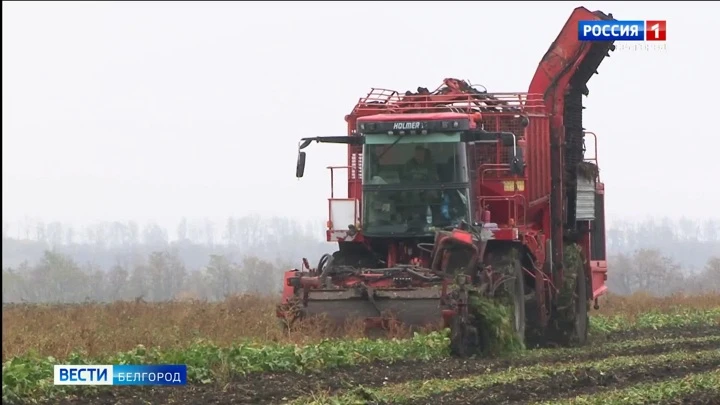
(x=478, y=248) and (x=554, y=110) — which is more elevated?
(x=554, y=110)

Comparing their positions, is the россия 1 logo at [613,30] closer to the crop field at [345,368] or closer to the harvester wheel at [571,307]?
the harvester wheel at [571,307]

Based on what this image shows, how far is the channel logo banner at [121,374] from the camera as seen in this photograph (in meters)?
10.1

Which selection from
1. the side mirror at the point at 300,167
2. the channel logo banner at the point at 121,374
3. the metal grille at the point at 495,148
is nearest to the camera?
the channel logo banner at the point at 121,374

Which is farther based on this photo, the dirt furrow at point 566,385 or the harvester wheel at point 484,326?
the harvester wheel at point 484,326

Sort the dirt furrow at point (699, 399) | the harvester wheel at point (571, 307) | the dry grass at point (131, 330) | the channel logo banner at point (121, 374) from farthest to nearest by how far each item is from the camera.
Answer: the harvester wheel at point (571, 307) → the dry grass at point (131, 330) → the channel logo banner at point (121, 374) → the dirt furrow at point (699, 399)

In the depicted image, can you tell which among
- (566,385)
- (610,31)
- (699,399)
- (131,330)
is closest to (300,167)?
(131,330)

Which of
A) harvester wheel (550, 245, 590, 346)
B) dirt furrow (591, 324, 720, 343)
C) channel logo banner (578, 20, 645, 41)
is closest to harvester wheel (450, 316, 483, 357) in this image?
harvester wheel (550, 245, 590, 346)

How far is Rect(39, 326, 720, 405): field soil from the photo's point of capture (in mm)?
9891

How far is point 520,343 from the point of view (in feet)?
47.6

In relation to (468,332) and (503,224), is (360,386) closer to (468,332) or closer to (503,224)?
(468,332)

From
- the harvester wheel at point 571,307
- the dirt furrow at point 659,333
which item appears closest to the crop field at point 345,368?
the harvester wheel at point 571,307

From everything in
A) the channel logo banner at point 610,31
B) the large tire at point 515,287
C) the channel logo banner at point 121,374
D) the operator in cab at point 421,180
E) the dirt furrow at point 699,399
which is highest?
the channel logo banner at point 610,31

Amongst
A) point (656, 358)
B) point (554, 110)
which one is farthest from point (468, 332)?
point (554, 110)

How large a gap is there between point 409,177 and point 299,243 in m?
87.9
